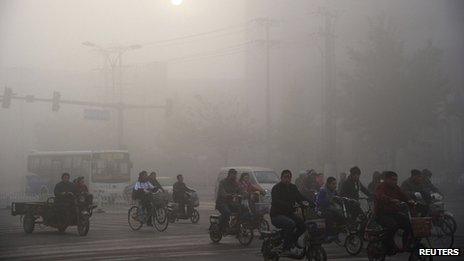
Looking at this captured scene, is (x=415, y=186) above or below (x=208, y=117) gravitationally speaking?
below

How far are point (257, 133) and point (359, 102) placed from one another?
1920 cm

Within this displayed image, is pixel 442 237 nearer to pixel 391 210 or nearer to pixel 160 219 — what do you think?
pixel 391 210

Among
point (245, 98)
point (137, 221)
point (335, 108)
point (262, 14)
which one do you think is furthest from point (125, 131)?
point (137, 221)

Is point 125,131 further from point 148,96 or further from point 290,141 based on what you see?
point 290,141

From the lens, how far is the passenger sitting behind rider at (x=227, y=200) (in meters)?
15.8

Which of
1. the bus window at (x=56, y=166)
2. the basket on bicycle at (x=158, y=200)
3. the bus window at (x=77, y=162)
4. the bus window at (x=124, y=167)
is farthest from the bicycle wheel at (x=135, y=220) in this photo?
the bus window at (x=56, y=166)

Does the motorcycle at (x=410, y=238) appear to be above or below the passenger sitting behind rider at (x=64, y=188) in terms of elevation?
below

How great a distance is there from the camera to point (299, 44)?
250 feet

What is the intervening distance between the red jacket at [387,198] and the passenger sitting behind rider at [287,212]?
4.18 feet

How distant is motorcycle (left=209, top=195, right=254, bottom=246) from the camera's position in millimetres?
15570

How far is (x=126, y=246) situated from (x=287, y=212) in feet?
17.6

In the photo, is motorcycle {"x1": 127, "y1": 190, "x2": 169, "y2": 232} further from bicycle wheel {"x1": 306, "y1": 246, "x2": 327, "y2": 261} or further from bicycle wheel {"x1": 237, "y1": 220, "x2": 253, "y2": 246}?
bicycle wheel {"x1": 306, "y1": 246, "x2": 327, "y2": 261}

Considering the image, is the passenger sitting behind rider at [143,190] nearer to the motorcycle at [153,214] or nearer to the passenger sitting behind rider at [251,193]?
the motorcycle at [153,214]

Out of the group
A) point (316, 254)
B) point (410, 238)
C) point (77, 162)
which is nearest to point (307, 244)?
point (316, 254)
